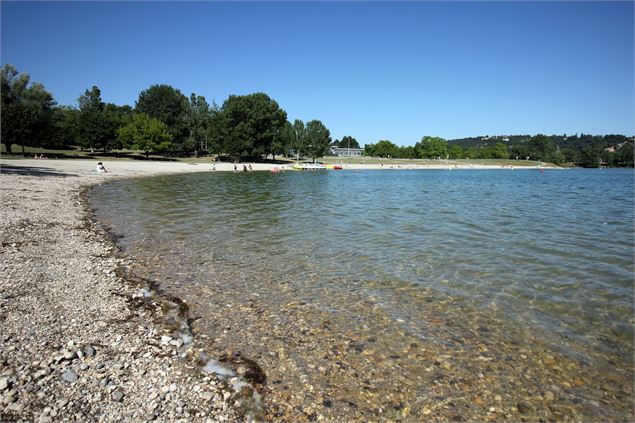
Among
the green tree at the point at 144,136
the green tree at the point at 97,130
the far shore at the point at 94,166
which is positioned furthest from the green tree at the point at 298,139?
the green tree at the point at 97,130

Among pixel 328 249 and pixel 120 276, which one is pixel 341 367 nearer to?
pixel 120 276

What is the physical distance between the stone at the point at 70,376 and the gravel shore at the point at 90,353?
0.05 feet

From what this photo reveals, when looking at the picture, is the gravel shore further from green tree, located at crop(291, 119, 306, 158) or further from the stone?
green tree, located at crop(291, 119, 306, 158)

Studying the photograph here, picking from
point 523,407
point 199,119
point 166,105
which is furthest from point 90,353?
point 166,105

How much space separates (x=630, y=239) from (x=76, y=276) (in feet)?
74.9

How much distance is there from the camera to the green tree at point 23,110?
75.1 meters

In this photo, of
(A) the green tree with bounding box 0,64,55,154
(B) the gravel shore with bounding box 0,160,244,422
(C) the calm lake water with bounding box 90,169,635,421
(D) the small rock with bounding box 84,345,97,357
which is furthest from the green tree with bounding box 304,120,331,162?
(D) the small rock with bounding box 84,345,97,357

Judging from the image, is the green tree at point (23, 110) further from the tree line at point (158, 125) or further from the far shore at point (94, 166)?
the far shore at point (94, 166)

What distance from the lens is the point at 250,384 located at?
5.62 metres

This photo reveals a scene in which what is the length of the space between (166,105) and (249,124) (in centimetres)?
3753

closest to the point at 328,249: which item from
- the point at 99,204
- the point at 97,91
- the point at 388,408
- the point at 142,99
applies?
the point at 388,408

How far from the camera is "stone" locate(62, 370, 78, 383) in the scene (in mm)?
5219

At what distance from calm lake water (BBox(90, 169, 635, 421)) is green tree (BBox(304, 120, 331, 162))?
118m

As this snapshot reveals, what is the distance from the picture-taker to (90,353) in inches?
235
